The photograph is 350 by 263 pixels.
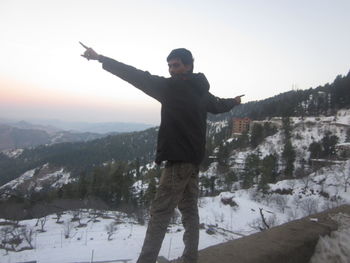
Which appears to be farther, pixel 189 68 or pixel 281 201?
pixel 281 201

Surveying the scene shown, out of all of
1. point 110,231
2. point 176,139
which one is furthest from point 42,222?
point 176,139

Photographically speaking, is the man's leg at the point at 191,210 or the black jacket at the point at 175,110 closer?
the black jacket at the point at 175,110

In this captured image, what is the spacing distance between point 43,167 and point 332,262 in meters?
123

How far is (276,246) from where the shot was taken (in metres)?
2.40

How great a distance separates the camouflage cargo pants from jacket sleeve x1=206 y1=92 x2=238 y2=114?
56cm

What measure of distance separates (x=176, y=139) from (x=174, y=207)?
48 centimetres

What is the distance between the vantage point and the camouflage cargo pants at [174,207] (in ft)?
6.00

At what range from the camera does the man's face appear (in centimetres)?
208

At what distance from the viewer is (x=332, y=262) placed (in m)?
2.50

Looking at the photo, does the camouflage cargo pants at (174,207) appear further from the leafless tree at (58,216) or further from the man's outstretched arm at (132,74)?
the leafless tree at (58,216)

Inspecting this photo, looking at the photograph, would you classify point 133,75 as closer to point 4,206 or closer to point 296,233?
point 296,233

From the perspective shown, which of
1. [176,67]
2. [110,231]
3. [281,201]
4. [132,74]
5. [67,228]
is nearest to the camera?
[132,74]

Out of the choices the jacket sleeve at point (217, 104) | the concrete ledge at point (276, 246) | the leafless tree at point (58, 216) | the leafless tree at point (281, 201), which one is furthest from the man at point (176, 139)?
the leafless tree at point (58, 216)

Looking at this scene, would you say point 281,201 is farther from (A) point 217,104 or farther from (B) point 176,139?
(B) point 176,139
